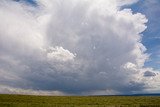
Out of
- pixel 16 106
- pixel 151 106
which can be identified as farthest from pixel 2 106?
pixel 151 106

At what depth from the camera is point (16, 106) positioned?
→ 72.2 meters

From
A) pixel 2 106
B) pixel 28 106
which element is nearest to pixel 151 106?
pixel 28 106

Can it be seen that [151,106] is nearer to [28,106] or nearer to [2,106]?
[28,106]

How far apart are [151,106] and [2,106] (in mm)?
46816

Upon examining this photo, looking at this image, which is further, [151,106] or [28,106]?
[151,106]

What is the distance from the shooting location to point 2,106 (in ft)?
226

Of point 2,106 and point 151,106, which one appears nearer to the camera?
point 2,106

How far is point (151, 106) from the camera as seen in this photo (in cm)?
8388

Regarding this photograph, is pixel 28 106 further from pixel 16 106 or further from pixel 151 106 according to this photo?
pixel 151 106

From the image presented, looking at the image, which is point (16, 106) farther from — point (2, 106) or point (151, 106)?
point (151, 106)

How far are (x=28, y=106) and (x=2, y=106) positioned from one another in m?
7.55

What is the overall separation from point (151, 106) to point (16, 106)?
42987mm

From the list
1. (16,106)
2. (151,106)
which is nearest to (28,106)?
(16,106)

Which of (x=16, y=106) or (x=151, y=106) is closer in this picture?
(x=16, y=106)
